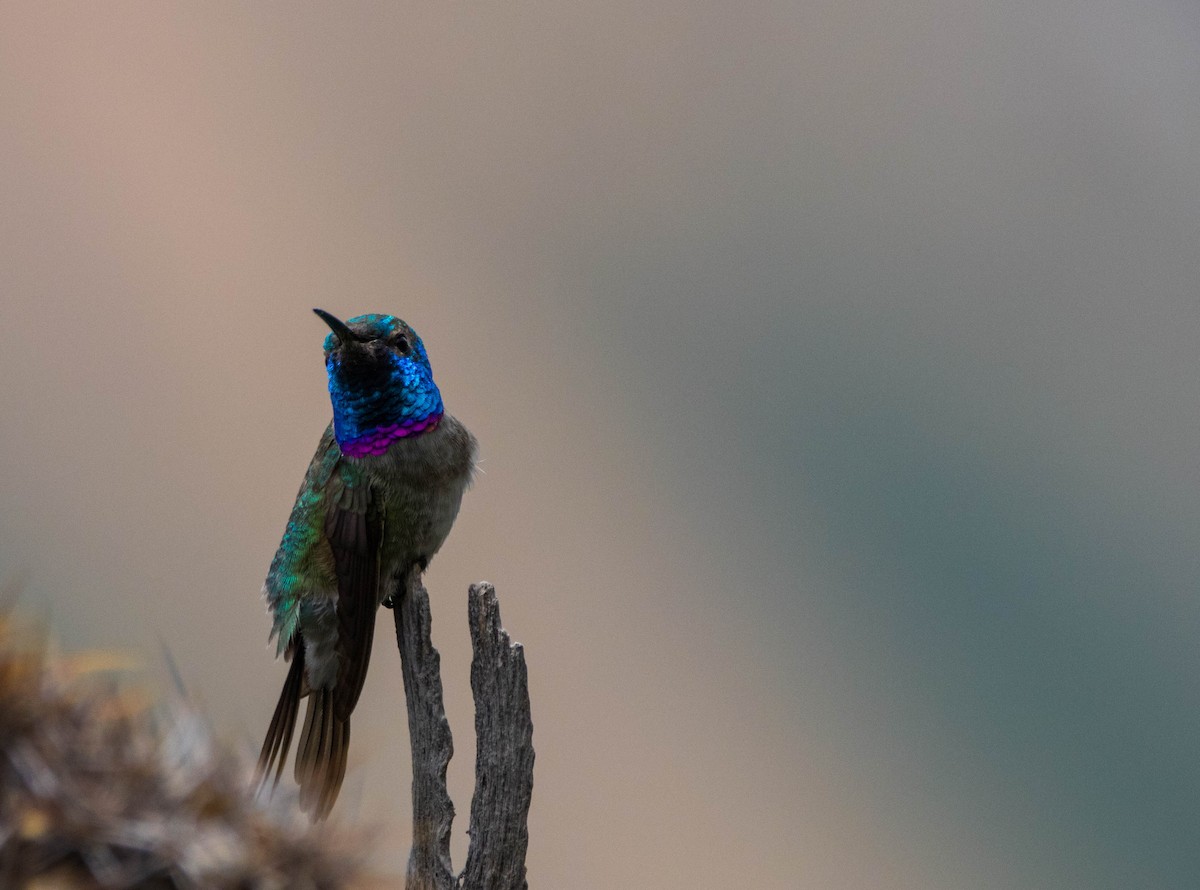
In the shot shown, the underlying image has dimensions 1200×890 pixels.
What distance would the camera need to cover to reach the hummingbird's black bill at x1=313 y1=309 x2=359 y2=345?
3.61 m

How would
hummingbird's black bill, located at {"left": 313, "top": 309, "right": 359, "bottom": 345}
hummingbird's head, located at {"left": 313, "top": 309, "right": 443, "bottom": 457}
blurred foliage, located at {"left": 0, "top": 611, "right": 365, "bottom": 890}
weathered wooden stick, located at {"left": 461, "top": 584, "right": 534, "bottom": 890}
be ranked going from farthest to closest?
1. hummingbird's head, located at {"left": 313, "top": 309, "right": 443, "bottom": 457}
2. hummingbird's black bill, located at {"left": 313, "top": 309, "right": 359, "bottom": 345}
3. weathered wooden stick, located at {"left": 461, "top": 584, "right": 534, "bottom": 890}
4. blurred foliage, located at {"left": 0, "top": 611, "right": 365, "bottom": 890}

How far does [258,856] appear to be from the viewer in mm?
2229

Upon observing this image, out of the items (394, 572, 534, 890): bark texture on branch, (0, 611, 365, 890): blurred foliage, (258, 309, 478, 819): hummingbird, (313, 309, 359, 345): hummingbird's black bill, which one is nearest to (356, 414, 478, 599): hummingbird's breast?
(258, 309, 478, 819): hummingbird

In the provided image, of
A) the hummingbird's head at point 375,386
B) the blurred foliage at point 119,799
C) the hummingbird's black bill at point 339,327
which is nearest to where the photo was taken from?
the blurred foliage at point 119,799

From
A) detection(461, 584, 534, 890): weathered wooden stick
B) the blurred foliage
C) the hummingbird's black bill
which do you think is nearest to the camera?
the blurred foliage

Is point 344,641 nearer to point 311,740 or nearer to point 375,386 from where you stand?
point 311,740

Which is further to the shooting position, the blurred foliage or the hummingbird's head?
the hummingbird's head

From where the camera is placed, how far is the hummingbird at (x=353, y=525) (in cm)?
375

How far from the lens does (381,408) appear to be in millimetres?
3846

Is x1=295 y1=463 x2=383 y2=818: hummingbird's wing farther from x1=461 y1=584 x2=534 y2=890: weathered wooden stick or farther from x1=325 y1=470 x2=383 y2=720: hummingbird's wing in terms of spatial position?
x1=461 y1=584 x2=534 y2=890: weathered wooden stick

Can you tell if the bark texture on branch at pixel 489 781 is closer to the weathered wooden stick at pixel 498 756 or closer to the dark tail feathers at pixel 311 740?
the weathered wooden stick at pixel 498 756

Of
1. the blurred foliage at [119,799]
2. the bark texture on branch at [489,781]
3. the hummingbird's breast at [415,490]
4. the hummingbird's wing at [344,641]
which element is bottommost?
the blurred foliage at [119,799]

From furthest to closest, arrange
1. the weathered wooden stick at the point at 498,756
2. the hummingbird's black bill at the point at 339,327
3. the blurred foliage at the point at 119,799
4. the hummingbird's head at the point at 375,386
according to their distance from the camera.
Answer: the hummingbird's head at the point at 375,386 < the hummingbird's black bill at the point at 339,327 < the weathered wooden stick at the point at 498,756 < the blurred foliage at the point at 119,799

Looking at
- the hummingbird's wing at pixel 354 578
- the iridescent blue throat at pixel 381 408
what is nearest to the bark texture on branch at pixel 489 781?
the hummingbird's wing at pixel 354 578
